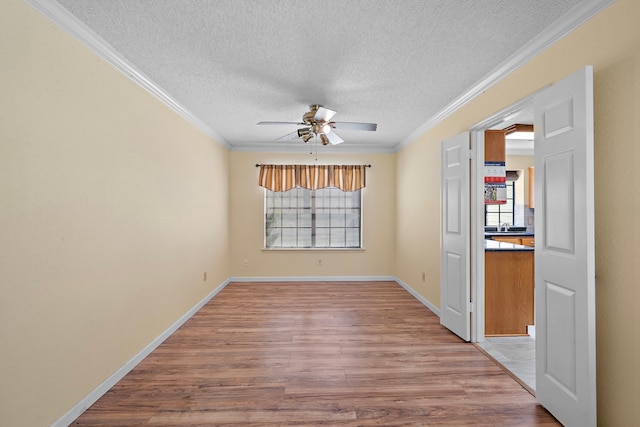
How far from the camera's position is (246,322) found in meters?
3.44

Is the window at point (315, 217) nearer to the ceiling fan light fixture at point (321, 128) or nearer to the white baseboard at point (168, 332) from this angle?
the white baseboard at point (168, 332)

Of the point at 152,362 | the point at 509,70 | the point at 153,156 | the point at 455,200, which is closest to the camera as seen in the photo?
the point at 509,70

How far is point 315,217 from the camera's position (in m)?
5.64

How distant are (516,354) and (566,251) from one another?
5.00 feet

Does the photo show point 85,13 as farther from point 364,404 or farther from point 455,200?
point 455,200

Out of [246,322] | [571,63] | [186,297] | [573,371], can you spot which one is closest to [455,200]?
[571,63]

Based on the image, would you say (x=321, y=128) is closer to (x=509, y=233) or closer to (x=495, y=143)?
(x=495, y=143)

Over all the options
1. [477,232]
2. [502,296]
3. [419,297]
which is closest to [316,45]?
[477,232]

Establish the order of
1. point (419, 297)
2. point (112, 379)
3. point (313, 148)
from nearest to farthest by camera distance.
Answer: point (112, 379) < point (419, 297) < point (313, 148)

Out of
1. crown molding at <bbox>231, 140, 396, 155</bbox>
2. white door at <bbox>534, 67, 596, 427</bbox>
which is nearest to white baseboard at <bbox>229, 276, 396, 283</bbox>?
crown molding at <bbox>231, 140, 396, 155</bbox>

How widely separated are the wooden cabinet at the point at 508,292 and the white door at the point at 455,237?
298mm

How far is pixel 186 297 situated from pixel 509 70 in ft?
12.9

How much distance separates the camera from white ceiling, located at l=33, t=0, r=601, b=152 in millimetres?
1705

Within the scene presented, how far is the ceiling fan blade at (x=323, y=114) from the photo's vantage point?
2.84m
